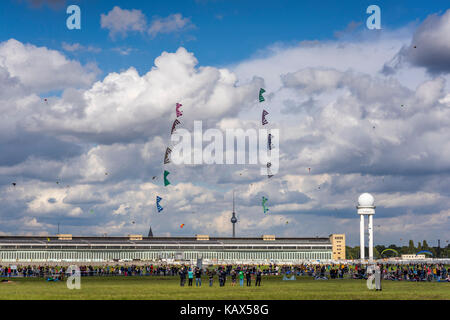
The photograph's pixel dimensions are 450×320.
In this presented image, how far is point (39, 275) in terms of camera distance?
8519 cm
